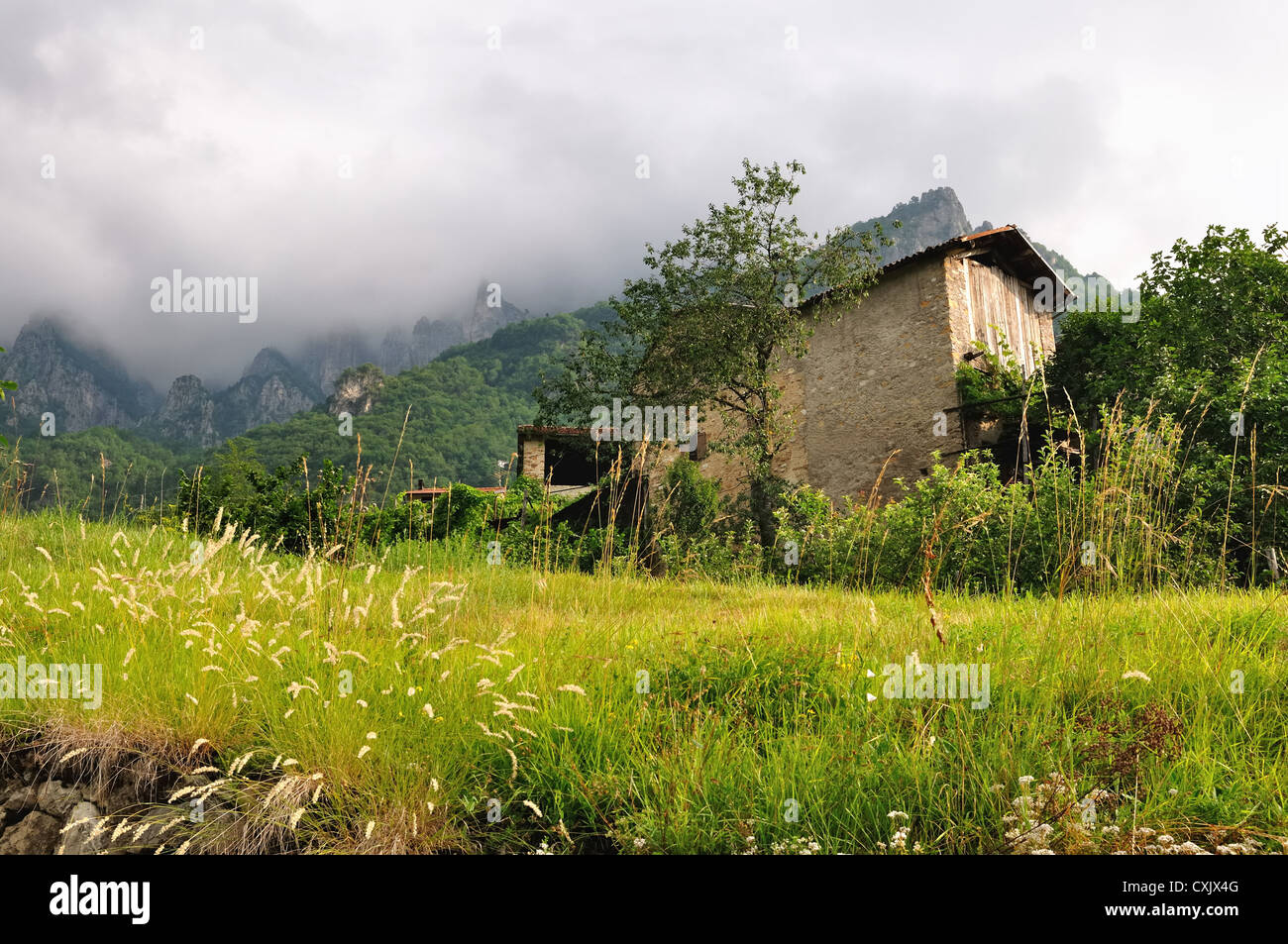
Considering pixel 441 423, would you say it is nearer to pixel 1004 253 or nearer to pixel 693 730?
pixel 1004 253

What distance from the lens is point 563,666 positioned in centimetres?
352

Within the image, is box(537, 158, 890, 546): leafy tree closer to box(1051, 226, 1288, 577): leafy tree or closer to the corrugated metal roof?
the corrugated metal roof

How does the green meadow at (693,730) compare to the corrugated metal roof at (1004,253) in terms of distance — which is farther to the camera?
the corrugated metal roof at (1004,253)

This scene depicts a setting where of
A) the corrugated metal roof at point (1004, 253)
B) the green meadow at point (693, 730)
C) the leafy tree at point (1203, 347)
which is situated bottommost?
the green meadow at point (693, 730)

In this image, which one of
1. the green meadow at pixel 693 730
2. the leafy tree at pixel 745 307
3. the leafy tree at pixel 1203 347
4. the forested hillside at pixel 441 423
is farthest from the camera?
the forested hillside at pixel 441 423

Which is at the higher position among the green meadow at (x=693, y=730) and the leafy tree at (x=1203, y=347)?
the leafy tree at (x=1203, y=347)

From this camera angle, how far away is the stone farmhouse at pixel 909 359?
17.2m

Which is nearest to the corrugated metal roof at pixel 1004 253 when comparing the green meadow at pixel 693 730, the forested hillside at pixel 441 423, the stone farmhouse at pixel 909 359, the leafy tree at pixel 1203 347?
the stone farmhouse at pixel 909 359

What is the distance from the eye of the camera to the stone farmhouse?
56.3 ft

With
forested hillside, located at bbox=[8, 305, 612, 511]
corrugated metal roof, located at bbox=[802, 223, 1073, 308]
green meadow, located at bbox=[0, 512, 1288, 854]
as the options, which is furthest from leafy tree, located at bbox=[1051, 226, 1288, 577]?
forested hillside, located at bbox=[8, 305, 612, 511]

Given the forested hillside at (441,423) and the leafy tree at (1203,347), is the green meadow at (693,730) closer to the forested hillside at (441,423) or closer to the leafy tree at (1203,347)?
the leafy tree at (1203,347)

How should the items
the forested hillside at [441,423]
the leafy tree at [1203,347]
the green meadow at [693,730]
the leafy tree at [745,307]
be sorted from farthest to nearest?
1. the forested hillside at [441,423]
2. the leafy tree at [745,307]
3. the leafy tree at [1203,347]
4. the green meadow at [693,730]

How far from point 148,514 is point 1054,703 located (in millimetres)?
9442
